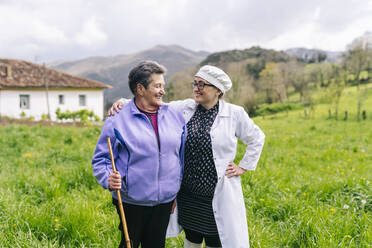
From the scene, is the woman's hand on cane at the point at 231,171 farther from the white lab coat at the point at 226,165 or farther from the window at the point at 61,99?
the window at the point at 61,99

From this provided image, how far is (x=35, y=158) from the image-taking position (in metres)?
6.38

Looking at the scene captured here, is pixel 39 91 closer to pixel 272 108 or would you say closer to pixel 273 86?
pixel 272 108

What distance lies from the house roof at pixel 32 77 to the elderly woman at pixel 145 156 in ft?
102

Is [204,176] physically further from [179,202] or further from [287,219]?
[287,219]

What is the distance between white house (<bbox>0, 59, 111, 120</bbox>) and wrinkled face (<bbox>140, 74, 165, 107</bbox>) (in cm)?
2965

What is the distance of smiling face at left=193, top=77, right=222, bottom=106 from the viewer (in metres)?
2.53

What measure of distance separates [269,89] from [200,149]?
137 ft

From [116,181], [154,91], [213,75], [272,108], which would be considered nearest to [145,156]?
[116,181]

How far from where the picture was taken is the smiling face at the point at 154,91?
222 cm

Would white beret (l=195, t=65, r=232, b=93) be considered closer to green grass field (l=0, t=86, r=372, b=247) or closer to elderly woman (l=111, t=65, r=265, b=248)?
elderly woman (l=111, t=65, r=265, b=248)

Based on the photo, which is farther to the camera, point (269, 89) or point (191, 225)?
point (269, 89)

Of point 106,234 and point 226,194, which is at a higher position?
point 226,194

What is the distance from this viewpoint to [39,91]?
102ft

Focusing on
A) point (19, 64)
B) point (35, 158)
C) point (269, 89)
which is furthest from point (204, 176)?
point (269, 89)
